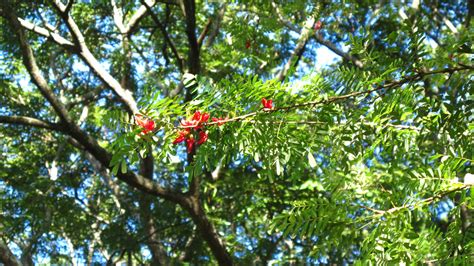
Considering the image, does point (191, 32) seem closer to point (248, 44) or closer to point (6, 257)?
point (248, 44)

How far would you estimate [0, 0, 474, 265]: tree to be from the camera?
2061 mm

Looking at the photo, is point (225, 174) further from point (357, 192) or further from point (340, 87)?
point (340, 87)

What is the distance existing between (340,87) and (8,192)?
757 cm

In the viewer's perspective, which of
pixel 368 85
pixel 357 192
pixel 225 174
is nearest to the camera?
pixel 368 85

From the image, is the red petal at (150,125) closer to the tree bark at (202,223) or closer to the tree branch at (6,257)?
the tree bark at (202,223)

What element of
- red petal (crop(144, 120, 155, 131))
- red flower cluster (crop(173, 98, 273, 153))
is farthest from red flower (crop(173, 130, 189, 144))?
red petal (crop(144, 120, 155, 131))

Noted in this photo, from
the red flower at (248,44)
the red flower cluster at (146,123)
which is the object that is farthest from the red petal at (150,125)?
the red flower at (248,44)

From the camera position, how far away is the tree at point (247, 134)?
2.06 m

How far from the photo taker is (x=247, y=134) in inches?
82.8

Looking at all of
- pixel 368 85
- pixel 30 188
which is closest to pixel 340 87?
pixel 368 85

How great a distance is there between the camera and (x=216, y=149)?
2.16 m

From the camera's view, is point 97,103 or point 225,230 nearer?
point 225,230

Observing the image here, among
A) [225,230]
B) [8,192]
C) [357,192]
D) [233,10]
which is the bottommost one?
[357,192]

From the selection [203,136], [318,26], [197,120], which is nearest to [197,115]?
[197,120]
